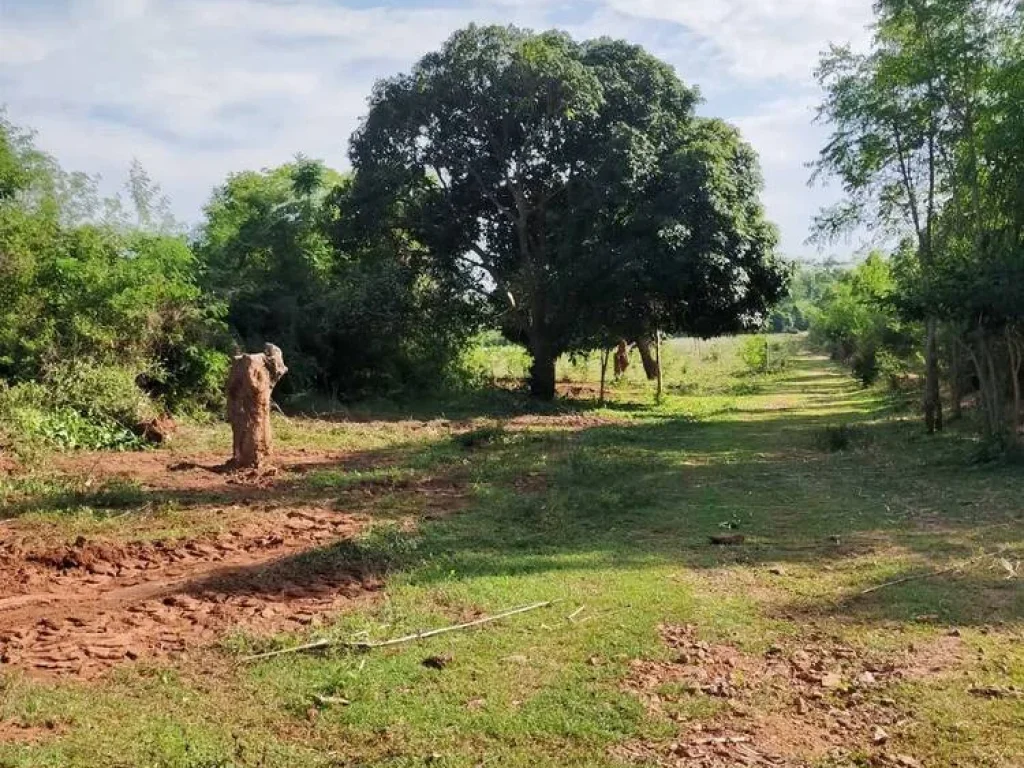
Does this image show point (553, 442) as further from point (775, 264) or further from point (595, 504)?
point (775, 264)

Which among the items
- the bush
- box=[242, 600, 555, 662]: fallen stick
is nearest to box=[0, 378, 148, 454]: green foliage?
the bush

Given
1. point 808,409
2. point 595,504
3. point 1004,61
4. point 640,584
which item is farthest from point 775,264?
point 640,584

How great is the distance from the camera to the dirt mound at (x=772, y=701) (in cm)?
397

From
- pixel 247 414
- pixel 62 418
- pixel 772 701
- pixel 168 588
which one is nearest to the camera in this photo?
Result: pixel 772 701

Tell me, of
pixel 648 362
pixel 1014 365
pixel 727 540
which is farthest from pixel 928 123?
pixel 648 362

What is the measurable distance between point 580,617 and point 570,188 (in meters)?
16.6

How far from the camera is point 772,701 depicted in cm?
450

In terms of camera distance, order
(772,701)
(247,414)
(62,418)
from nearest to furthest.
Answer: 1. (772,701)
2. (247,414)
3. (62,418)

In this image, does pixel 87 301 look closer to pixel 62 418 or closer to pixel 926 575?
pixel 62 418

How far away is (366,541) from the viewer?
7457 millimetres

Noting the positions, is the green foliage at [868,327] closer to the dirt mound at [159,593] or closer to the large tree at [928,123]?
the large tree at [928,123]

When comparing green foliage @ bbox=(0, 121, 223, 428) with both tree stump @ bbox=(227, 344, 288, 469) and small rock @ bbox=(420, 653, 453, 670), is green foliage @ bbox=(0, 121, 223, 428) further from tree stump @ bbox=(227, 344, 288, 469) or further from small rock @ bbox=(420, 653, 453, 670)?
small rock @ bbox=(420, 653, 453, 670)

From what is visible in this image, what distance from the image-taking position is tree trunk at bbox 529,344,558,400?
22.8 metres

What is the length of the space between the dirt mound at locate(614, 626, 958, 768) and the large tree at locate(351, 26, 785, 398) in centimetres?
1453
